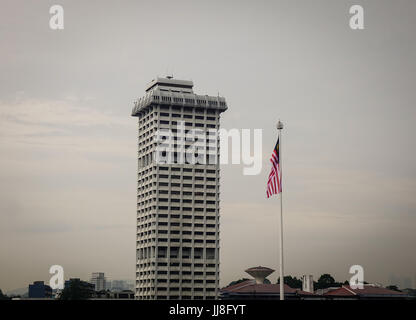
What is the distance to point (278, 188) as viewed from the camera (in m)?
56.5
